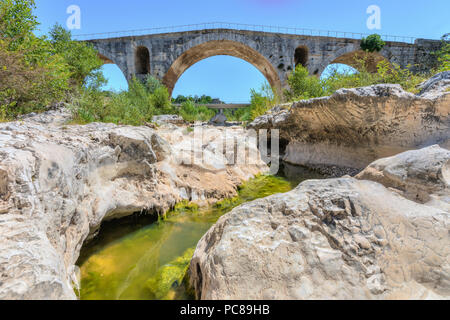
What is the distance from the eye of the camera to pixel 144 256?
200 cm

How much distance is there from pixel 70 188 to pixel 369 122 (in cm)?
450

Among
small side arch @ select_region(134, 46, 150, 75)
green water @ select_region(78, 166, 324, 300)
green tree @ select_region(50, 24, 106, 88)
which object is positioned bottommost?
green water @ select_region(78, 166, 324, 300)

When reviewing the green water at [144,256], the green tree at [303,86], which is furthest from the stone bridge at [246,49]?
the green water at [144,256]

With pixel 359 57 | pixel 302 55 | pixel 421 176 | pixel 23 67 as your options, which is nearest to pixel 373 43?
pixel 359 57

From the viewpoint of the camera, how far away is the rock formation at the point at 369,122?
2918 mm

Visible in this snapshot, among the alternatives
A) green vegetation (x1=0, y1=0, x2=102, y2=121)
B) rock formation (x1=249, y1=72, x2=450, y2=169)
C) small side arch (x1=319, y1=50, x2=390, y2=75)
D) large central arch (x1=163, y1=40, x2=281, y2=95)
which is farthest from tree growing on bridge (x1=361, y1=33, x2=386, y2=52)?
green vegetation (x1=0, y1=0, x2=102, y2=121)

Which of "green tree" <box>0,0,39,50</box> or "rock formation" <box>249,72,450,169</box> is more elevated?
"green tree" <box>0,0,39,50</box>

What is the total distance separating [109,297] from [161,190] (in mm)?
1477

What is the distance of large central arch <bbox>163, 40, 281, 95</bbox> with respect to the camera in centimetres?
1584

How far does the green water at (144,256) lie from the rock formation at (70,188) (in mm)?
177

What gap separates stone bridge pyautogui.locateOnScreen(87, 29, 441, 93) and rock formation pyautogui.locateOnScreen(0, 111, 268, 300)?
14.4 metres

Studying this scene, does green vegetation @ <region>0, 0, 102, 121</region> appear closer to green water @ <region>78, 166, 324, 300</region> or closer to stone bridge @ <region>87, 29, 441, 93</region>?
green water @ <region>78, 166, 324, 300</region>

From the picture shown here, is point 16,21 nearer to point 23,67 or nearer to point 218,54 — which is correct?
point 23,67
